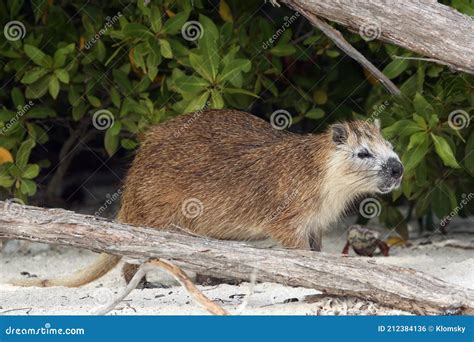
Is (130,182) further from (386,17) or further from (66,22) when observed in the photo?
(386,17)

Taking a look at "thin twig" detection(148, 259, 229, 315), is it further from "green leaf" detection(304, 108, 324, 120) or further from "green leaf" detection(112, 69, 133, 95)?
"green leaf" detection(304, 108, 324, 120)

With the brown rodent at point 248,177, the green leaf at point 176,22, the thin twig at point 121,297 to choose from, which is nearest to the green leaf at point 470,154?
the brown rodent at point 248,177

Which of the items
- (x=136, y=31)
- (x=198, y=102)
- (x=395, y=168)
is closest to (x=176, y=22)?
(x=136, y=31)

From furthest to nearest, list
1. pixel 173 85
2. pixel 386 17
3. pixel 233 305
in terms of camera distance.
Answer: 1. pixel 173 85
2. pixel 386 17
3. pixel 233 305

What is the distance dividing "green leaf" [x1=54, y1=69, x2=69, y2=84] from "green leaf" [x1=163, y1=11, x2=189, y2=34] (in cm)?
76

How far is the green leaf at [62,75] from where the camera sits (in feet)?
21.7

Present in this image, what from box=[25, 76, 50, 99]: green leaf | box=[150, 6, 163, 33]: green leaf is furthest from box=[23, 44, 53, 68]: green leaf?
box=[150, 6, 163, 33]: green leaf

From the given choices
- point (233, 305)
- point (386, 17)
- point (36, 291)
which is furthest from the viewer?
point (36, 291)

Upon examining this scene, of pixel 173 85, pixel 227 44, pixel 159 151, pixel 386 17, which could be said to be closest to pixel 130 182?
pixel 159 151

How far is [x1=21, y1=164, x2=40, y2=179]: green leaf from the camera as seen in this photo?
6.66 metres

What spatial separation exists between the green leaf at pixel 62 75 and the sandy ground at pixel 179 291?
4.40 feet

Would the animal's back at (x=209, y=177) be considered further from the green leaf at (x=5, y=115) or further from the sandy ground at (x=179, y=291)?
the green leaf at (x=5, y=115)

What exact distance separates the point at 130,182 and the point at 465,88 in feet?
7.12

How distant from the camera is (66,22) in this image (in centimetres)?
706
